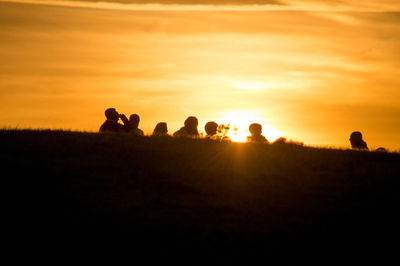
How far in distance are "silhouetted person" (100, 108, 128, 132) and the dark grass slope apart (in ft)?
13.6

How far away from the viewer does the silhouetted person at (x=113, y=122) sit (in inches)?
1235

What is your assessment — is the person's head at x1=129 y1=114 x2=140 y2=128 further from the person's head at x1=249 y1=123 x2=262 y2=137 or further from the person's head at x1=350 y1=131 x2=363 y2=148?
the person's head at x1=350 y1=131 x2=363 y2=148

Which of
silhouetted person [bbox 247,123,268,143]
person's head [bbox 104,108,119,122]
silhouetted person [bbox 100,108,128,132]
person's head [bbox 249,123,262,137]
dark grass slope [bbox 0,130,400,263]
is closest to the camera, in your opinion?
dark grass slope [bbox 0,130,400,263]

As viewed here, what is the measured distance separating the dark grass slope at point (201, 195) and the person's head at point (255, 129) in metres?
6.18

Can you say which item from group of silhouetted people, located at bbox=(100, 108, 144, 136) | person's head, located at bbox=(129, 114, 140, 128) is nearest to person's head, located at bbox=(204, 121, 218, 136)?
person's head, located at bbox=(129, 114, 140, 128)

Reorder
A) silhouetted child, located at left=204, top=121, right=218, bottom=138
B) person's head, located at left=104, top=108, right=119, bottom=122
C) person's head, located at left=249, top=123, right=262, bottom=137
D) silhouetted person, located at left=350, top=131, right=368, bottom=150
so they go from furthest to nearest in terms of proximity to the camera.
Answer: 1. silhouetted child, located at left=204, top=121, right=218, bottom=138
2. silhouetted person, located at left=350, top=131, right=368, bottom=150
3. person's head, located at left=249, top=123, right=262, bottom=137
4. person's head, located at left=104, top=108, right=119, bottom=122

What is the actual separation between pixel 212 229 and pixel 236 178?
548cm

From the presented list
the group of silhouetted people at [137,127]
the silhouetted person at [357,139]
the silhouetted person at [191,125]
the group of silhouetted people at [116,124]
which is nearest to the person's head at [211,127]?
the group of silhouetted people at [137,127]

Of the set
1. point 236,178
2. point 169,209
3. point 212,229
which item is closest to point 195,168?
point 236,178

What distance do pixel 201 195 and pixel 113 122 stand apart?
41.6 ft

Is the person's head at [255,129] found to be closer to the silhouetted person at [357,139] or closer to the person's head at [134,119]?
the silhouetted person at [357,139]

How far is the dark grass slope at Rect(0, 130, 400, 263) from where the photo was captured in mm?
16453

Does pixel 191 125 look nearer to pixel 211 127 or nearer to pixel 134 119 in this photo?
pixel 134 119

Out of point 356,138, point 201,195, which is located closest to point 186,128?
point 356,138
